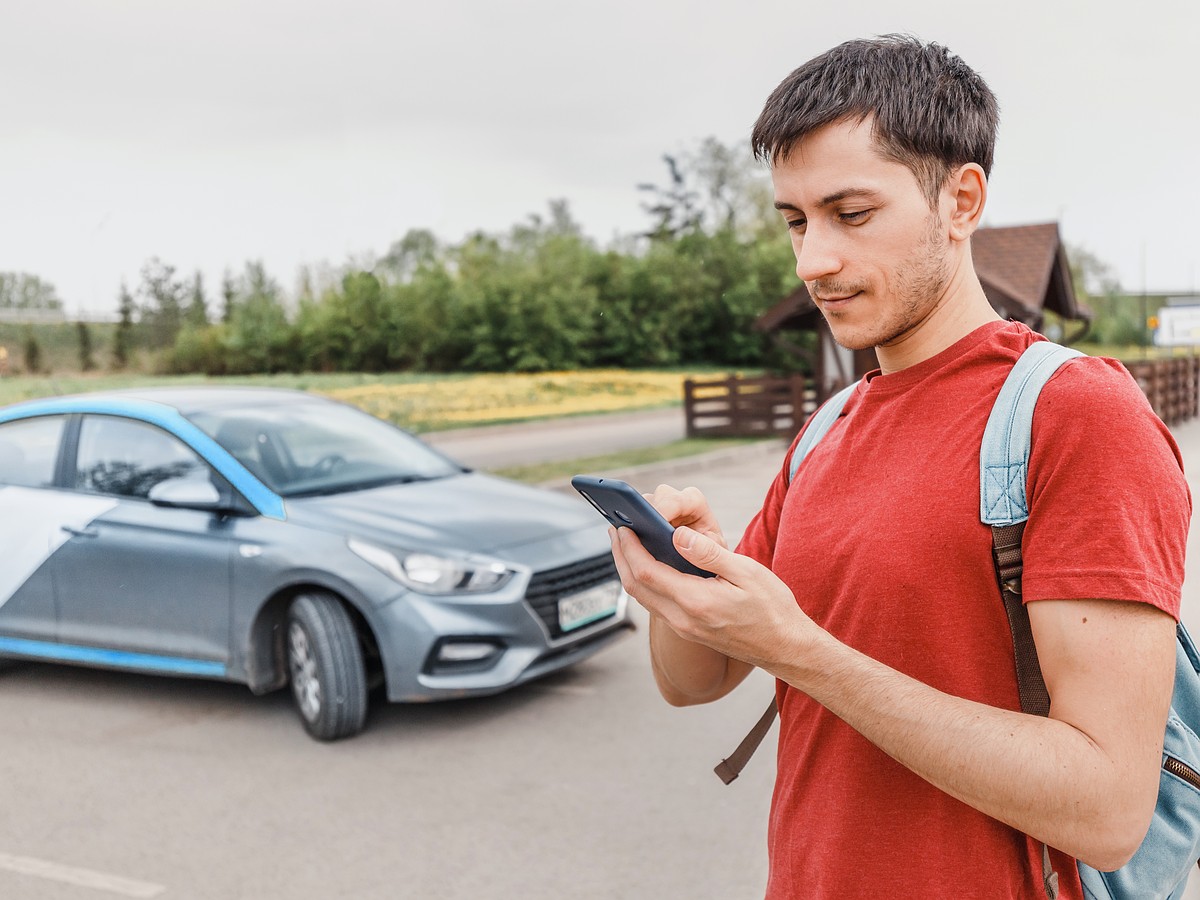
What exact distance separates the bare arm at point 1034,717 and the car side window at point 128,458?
469 cm

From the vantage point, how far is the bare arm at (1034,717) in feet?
3.84

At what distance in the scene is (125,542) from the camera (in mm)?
5430

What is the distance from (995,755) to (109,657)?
5233 millimetres

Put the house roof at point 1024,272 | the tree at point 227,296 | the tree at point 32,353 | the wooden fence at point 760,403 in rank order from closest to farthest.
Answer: the wooden fence at point 760,403 → the tree at point 32,353 → the house roof at point 1024,272 → the tree at point 227,296

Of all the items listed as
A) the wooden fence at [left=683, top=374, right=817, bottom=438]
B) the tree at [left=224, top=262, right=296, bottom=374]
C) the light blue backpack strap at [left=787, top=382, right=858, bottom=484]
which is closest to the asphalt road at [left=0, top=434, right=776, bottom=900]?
the light blue backpack strap at [left=787, top=382, right=858, bottom=484]

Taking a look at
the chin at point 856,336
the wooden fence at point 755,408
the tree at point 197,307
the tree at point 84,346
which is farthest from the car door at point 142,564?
the tree at point 197,307

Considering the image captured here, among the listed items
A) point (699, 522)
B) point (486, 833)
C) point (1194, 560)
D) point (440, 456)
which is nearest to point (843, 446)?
point (699, 522)

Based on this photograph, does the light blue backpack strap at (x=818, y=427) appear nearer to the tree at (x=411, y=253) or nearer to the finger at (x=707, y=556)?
the finger at (x=707, y=556)

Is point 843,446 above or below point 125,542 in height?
above

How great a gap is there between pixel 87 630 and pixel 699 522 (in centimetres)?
484

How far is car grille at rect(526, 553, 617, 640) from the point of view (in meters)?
5.16

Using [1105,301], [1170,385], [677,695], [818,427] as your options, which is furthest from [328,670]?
[1105,301]

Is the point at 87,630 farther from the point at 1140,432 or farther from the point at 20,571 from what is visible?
the point at 1140,432

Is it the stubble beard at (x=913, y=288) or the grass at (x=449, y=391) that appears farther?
the grass at (x=449, y=391)
